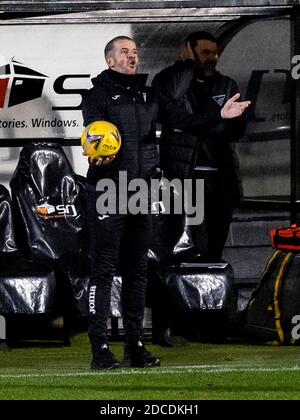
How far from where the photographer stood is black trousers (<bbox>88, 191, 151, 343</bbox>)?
8703mm

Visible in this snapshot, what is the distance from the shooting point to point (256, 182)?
1140cm

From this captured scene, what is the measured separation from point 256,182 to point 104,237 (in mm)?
2921

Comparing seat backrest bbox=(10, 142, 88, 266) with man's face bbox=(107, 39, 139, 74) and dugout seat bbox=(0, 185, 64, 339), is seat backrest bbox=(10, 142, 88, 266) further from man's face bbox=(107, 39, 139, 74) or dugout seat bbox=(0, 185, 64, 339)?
man's face bbox=(107, 39, 139, 74)

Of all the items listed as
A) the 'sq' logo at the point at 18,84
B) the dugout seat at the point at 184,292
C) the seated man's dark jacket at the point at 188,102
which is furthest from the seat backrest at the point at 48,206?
the seated man's dark jacket at the point at 188,102

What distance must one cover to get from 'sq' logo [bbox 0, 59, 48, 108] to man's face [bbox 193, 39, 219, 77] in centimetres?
A: 118

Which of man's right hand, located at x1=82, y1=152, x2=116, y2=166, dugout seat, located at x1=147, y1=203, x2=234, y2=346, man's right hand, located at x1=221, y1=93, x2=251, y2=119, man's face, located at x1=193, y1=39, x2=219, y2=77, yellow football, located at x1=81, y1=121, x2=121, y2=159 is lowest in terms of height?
dugout seat, located at x1=147, y1=203, x2=234, y2=346

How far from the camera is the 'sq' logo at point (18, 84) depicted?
36.7 ft

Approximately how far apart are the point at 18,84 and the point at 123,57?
2.62m

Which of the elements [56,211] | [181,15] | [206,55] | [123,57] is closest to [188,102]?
[206,55]

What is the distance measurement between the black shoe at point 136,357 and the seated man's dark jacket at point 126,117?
Result: 1.00 meters

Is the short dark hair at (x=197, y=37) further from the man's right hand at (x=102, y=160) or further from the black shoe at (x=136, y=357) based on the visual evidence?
the black shoe at (x=136, y=357)

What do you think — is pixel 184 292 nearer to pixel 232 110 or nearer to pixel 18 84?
pixel 232 110

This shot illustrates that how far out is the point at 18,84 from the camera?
11219mm

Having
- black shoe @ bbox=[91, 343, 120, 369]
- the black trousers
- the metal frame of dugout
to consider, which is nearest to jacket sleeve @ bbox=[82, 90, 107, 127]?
the black trousers
